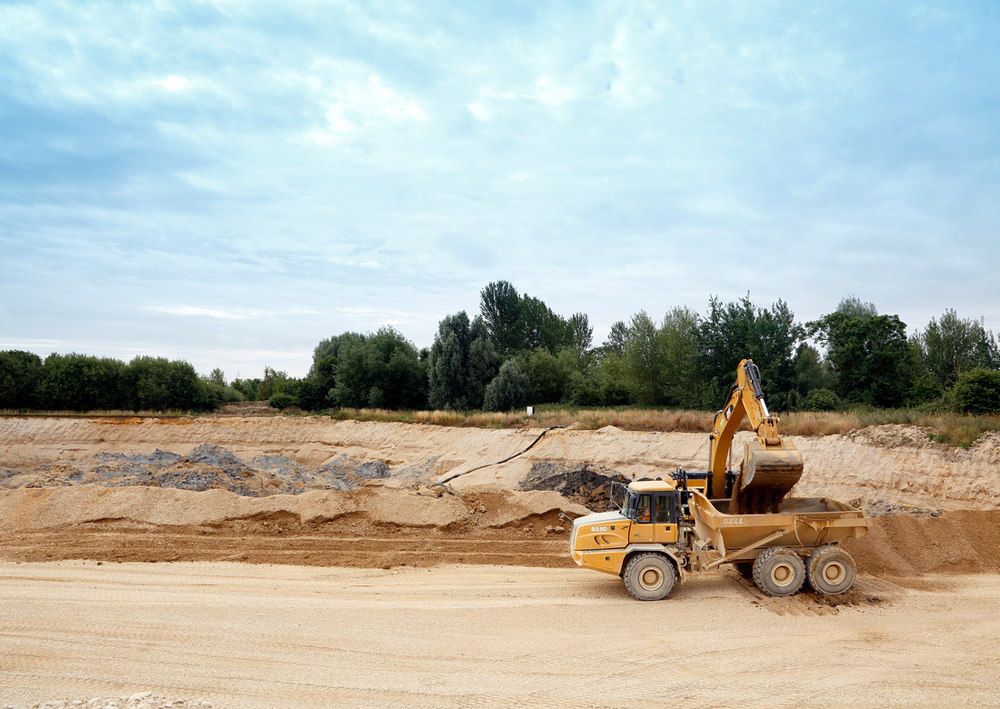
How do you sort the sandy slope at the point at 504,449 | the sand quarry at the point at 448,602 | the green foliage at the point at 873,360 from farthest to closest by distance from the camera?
the green foliage at the point at 873,360
the sandy slope at the point at 504,449
the sand quarry at the point at 448,602

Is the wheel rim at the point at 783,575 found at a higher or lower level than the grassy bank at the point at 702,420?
lower

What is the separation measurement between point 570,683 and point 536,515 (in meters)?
9.31

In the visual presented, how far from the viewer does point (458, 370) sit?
45812mm

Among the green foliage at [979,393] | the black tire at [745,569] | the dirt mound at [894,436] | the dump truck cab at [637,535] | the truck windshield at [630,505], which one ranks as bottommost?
the black tire at [745,569]

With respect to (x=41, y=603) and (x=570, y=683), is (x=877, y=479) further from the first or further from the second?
(x=41, y=603)

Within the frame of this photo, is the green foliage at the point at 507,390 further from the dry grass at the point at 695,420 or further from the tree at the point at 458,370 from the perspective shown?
the dry grass at the point at 695,420

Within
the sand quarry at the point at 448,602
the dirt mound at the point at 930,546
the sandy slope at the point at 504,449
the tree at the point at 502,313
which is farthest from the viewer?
the tree at the point at 502,313

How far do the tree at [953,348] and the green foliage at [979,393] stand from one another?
17607 mm

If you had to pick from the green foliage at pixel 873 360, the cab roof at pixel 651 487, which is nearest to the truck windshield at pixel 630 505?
the cab roof at pixel 651 487

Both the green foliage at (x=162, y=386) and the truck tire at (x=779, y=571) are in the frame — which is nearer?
the truck tire at (x=779, y=571)

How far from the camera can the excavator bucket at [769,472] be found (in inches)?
421

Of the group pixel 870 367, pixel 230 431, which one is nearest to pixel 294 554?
pixel 230 431

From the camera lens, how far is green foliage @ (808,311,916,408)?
3350cm

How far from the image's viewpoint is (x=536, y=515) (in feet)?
56.1
